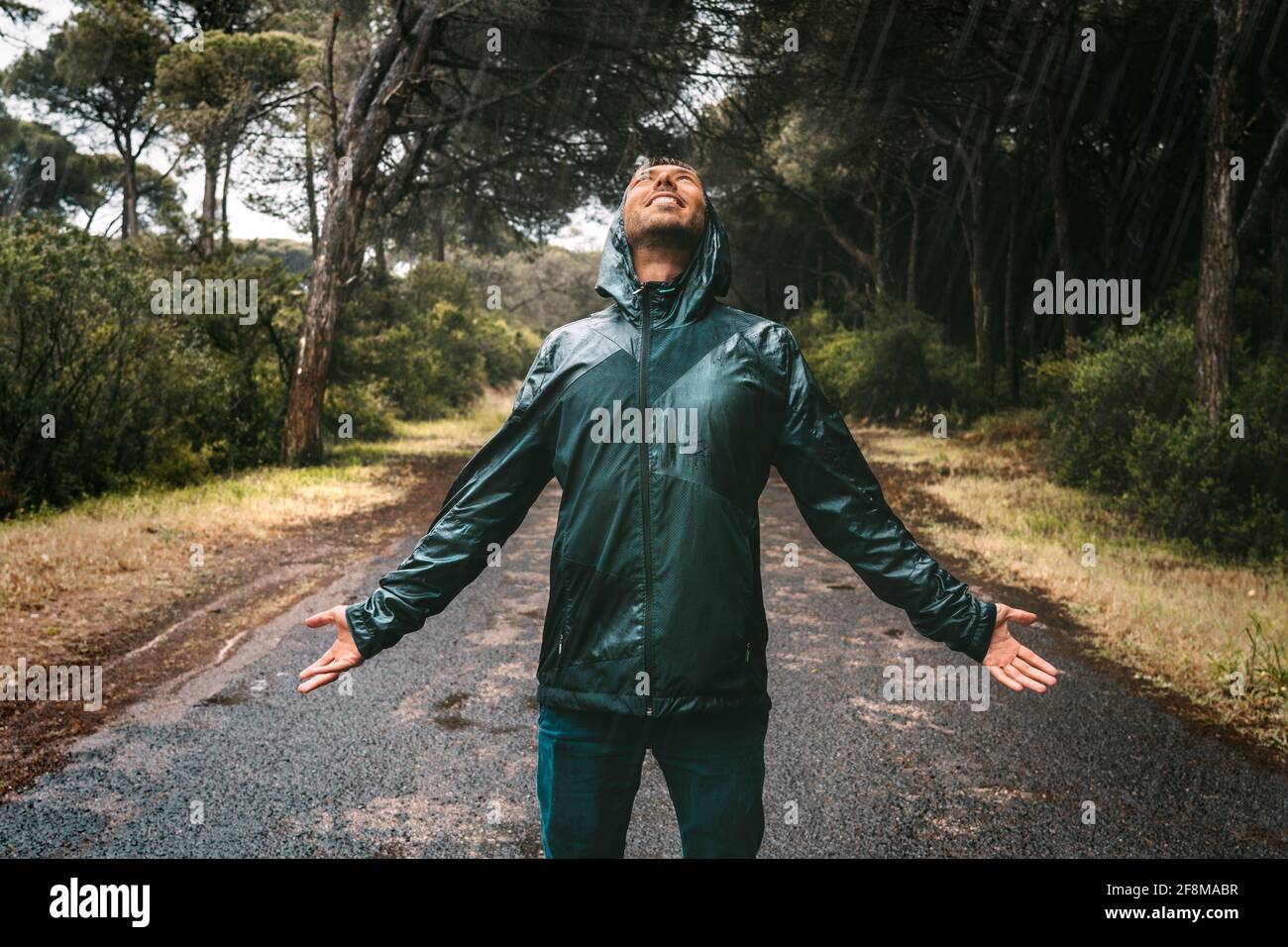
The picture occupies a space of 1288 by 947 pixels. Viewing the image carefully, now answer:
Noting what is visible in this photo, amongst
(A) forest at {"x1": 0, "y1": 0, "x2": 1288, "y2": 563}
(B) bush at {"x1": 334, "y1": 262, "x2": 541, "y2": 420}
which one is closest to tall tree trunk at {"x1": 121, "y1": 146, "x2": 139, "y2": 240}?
(A) forest at {"x1": 0, "y1": 0, "x2": 1288, "y2": 563}

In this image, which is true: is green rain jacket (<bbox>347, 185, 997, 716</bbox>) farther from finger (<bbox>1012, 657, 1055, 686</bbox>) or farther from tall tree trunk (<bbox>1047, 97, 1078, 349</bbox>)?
tall tree trunk (<bbox>1047, 97, 1078, 349</bbox>)

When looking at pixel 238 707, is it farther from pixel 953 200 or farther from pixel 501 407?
pixel 501 407

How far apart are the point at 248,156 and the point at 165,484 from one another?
13.5m

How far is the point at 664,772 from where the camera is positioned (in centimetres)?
225

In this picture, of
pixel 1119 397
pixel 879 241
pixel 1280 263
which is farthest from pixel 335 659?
pixel 879 241

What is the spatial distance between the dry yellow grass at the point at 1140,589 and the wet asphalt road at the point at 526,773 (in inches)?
16.7

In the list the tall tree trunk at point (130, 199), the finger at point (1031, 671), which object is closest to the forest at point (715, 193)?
the tall tree trunk at point (130, 199)

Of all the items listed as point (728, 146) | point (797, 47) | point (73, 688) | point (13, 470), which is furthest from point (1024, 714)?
point (728, 146)

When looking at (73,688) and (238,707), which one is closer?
(238,707)

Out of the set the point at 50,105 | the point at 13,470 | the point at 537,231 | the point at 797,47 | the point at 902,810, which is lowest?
the point at 902,810

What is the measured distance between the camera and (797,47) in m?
14.8

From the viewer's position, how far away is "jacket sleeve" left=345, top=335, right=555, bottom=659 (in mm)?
2438

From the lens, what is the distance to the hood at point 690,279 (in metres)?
2.36

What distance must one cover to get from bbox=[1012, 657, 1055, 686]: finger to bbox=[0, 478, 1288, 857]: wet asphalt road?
140 centimetres
